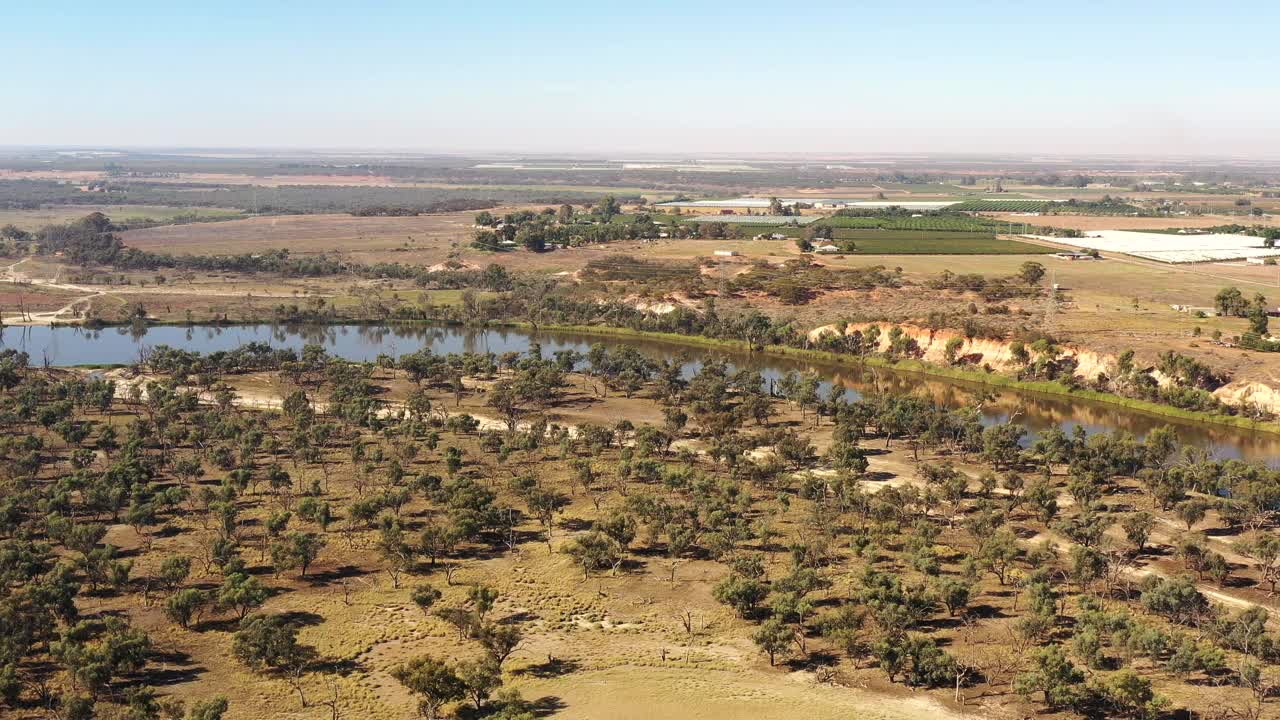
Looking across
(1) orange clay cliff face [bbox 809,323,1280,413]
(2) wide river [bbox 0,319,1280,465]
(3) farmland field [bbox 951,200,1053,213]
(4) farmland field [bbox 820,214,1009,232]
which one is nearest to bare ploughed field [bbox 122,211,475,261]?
(2) wide river [bbox 0,319,1280,465]

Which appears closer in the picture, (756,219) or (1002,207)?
(756,219)

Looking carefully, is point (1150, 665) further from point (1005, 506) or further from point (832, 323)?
point (832, 323)

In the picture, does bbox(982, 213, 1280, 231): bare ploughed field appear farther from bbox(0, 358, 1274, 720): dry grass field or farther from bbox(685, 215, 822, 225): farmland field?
bbox(0, 358, 1274, 720): dry grass field

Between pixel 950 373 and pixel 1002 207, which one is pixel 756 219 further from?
pixel 950 373

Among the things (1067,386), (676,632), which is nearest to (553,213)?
(1067,386)

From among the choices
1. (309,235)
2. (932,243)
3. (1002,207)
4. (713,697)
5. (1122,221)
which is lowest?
(713,697)

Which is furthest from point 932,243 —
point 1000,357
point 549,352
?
point 549,352

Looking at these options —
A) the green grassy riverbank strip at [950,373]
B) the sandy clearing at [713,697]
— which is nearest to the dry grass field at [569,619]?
the sandy clearing at [713,697]
